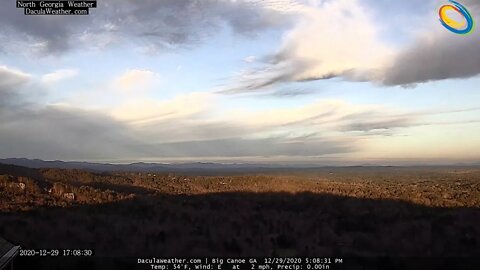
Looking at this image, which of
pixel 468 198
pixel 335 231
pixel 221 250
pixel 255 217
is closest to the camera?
pixel 221 250

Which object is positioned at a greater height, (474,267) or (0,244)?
(0,244)

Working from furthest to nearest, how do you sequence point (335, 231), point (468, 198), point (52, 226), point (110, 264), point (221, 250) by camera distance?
point (468, 198) → point (335, 231) → point (52, 226) → point (221, 250) → point (110, 264)

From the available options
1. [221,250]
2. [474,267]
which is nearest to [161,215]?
[221,250]

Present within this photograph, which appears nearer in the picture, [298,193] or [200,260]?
[200,260]

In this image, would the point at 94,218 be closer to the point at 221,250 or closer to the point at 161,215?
the point at 161,215
